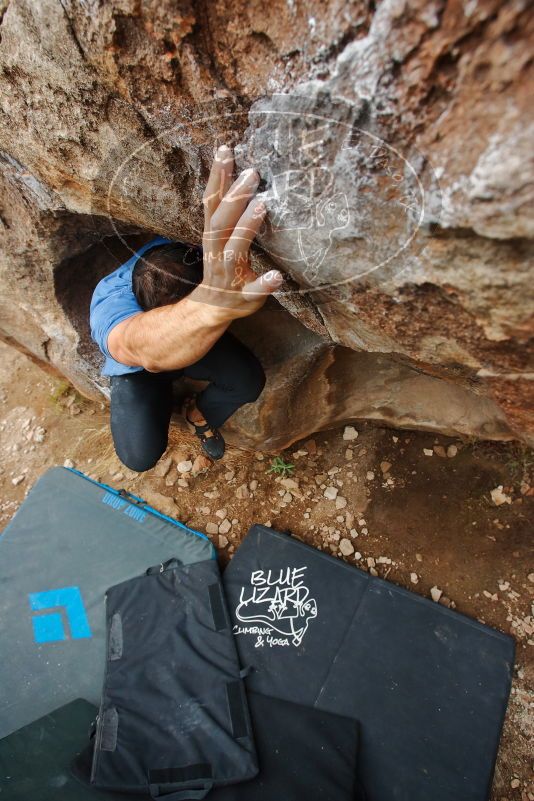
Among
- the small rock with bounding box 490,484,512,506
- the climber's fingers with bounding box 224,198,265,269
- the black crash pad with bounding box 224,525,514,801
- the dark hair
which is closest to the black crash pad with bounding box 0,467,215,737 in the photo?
the black crash pad with bounding box 224,525,514,801

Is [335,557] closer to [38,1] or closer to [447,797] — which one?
[447,797]

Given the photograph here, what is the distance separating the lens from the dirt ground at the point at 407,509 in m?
1.94

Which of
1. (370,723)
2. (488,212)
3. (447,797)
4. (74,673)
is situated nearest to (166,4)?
(488,212)

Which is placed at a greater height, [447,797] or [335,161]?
[335,161]

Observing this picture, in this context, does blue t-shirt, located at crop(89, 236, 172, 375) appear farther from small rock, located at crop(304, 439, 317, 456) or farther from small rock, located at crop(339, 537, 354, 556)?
small rock, located at crop(339, 537, 354, 556)

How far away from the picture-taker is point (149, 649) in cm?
215

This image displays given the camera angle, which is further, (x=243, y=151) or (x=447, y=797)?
(x=447, y=797)

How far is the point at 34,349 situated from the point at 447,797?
Answer: 291 centimetres

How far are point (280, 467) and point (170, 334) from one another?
124 cm

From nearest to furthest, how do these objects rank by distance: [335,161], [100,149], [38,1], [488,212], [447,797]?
[488,212], [335,161], [38,1], [100,149], [447,797]

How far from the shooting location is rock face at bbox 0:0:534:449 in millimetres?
759

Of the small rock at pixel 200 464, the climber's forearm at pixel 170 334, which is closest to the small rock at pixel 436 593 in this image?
the small rock at pixel 200 464

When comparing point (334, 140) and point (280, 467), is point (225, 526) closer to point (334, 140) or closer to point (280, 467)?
point (280, 467)

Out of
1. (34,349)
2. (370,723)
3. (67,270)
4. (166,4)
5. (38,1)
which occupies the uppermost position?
(38,1)
